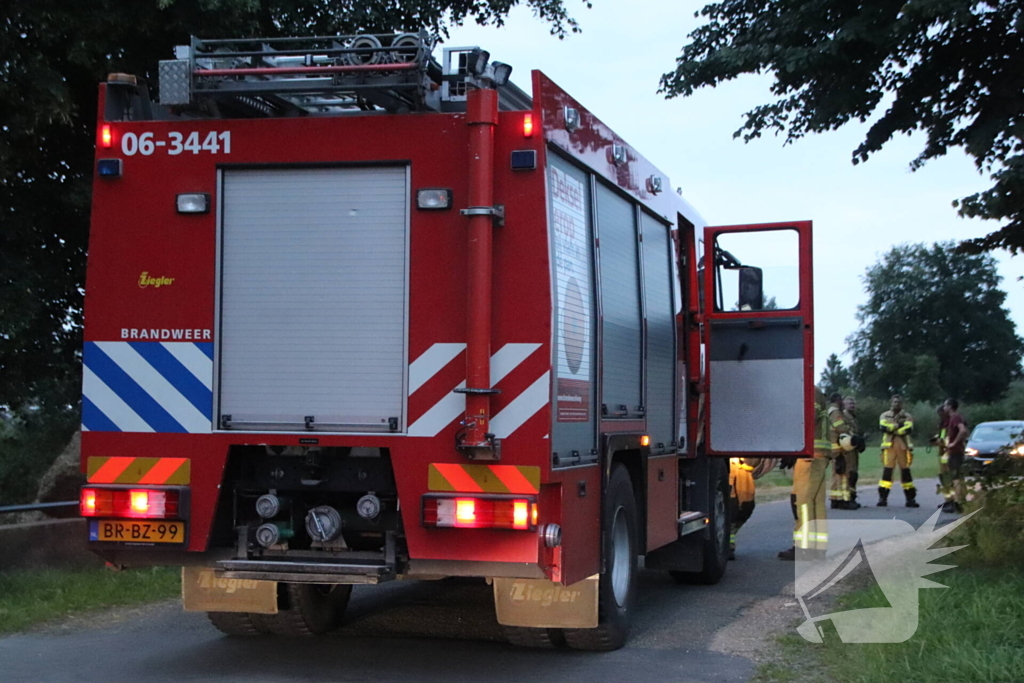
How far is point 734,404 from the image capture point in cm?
1045

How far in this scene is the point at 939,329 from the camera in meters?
86.8

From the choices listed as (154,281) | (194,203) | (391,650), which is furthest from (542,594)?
(194,203)

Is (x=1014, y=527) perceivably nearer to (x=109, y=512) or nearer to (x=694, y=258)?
(x=694, y=258)

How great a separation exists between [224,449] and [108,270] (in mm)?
1184

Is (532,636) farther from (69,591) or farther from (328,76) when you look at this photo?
(69,591)

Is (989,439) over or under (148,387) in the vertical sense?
under

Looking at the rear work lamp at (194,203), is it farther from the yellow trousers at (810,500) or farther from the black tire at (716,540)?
the yellow trousers at (810,500)

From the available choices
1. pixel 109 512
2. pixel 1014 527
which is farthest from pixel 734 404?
pixel 109 512

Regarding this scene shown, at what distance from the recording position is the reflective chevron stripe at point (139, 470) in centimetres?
679

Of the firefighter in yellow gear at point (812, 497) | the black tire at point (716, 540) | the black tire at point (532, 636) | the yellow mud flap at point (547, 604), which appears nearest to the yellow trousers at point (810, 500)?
the firefighter in yellow gear at point (812, 497)

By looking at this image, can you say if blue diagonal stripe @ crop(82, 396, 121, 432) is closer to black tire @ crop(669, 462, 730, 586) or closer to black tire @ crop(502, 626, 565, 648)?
black tire @ crop(502, 626, 565, 648)

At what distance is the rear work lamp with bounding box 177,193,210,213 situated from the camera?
6.87 m

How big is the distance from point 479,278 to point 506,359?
17.3 inches

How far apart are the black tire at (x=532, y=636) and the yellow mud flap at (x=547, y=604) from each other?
45 cm
